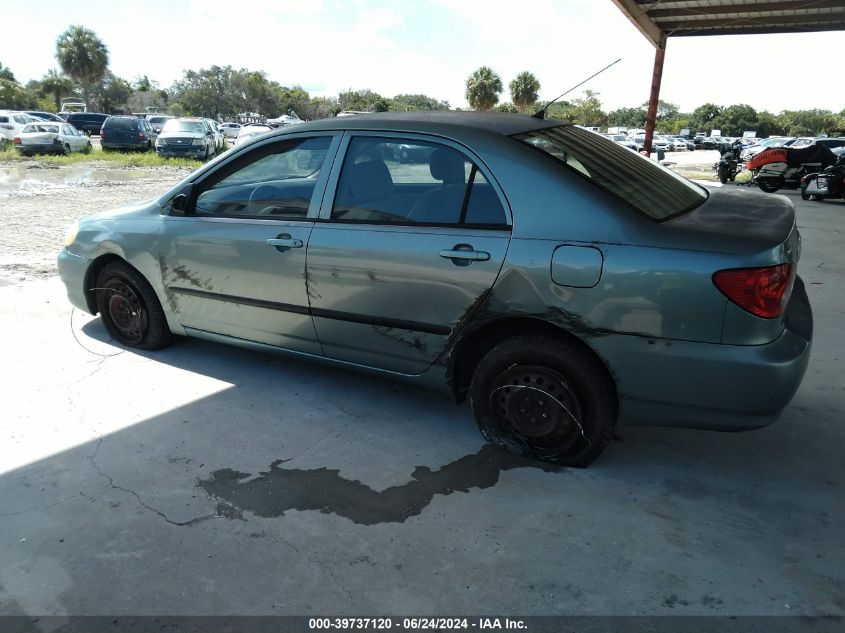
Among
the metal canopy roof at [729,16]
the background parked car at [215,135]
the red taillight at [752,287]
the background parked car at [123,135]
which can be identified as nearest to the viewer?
the red taillight at [752,287]

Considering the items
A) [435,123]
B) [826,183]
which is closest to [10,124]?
[826,183]

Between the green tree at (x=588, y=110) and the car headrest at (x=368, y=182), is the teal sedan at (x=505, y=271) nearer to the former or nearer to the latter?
the car headrest at (x=368, y=182)

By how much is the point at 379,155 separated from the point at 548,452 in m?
1.74

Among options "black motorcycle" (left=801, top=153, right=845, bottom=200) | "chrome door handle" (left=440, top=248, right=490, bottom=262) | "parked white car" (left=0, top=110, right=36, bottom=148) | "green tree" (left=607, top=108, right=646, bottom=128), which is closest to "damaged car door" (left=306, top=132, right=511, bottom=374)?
"chrome door handle" (left=440, top=248, right=490, bottom=262)

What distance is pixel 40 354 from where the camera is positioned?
430 cm

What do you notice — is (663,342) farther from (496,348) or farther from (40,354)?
(40,354)

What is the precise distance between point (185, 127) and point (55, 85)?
201ft

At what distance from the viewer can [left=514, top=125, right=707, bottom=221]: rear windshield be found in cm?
283

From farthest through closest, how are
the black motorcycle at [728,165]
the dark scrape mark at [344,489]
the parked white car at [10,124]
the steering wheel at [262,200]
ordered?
the parked white car at [10,124] < the black motorcycle at [728,165] < the steering wheel at [262,200] < the dark scrape mark at [344,489]

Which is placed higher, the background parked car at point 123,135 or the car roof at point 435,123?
the background parked car at point 123,135

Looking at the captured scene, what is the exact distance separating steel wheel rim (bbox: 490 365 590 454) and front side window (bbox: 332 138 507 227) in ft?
2.36

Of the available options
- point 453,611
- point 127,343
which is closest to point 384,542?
point 453,611

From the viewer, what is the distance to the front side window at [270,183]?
3.48 meters

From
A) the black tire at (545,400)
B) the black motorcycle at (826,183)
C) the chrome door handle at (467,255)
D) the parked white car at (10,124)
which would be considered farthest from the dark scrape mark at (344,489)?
the parked white car at (10,124)
